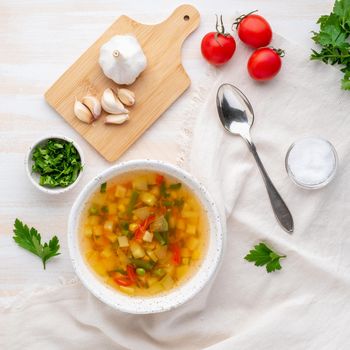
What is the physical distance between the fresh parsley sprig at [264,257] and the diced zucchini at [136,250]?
35cm

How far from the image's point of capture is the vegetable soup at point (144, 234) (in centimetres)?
235

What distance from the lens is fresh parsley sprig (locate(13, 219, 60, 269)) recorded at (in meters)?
2.41

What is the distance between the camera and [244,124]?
2.41m

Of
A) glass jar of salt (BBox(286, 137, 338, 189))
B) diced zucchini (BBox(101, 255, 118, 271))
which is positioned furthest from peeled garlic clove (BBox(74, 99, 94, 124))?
glass jar of salt (BBox(286, 137, 338, 189))

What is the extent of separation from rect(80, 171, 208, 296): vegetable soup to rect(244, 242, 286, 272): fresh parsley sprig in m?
0.17

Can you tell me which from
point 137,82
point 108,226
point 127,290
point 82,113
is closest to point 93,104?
point 82,113

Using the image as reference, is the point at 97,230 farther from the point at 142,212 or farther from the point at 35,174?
the point at 35,174

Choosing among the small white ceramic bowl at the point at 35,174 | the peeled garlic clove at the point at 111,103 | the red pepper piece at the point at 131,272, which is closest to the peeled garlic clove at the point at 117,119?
the peeled garlic clove at the point at 111,103

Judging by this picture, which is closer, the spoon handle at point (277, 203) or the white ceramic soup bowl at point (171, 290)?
the white ceramic soup bowl at point (171, 290)

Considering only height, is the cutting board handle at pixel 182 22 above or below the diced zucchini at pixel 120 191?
above

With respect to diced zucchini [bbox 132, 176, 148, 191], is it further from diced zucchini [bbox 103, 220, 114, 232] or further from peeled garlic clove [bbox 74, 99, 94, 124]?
peeled garlic clove [bbox 74, 99, 94, 124]

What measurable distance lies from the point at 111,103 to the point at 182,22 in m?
0.37

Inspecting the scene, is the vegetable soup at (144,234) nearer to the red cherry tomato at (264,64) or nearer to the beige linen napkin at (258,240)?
the beige linen napkin at (258,240)

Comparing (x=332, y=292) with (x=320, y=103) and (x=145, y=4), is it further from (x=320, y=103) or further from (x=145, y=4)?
(x=145, y=4)
